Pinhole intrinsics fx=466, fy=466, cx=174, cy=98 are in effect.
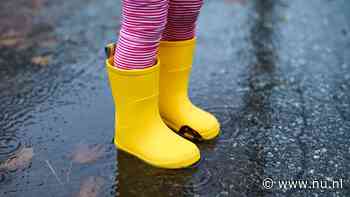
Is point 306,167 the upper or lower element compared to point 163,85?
lower

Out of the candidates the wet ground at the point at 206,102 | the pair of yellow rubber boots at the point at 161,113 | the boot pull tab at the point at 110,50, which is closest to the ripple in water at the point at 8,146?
the wet ground at the point at 206,102

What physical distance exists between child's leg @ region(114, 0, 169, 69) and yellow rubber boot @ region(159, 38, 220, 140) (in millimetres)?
128

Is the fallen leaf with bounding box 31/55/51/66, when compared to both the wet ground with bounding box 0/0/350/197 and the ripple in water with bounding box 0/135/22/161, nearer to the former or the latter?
the wet ground with bounding box 0/0/350/197

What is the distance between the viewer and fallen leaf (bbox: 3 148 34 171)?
1.25m

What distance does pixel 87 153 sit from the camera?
1.31m

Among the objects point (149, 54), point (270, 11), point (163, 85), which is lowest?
point (270, 11)

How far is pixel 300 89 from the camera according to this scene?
169cm

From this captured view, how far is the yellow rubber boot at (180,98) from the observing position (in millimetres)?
1306

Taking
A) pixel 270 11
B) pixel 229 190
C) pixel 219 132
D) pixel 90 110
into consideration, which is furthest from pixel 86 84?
pixel 270 11

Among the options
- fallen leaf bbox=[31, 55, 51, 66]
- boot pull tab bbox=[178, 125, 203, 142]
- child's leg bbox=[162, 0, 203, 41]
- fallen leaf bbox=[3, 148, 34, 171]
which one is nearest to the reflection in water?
boot pull tab bbox=[178, 125, 203, 142]

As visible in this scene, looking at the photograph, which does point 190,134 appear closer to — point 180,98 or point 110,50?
point 180,98

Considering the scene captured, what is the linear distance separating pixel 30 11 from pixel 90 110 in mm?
1061

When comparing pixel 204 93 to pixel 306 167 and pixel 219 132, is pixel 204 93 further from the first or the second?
pixel 306 167

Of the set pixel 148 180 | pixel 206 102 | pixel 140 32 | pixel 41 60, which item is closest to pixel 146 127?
pixel 148 180
